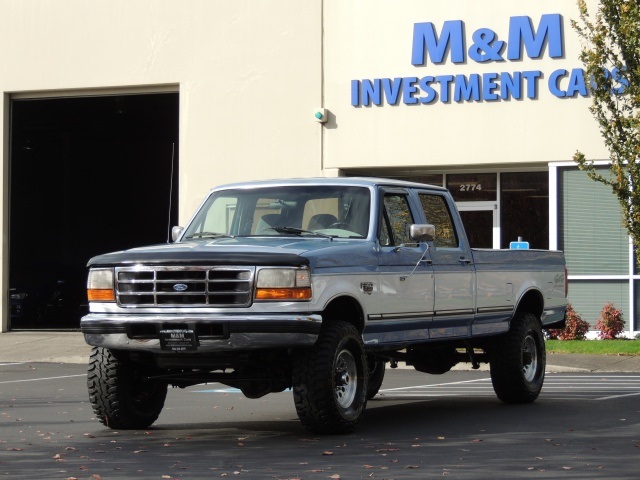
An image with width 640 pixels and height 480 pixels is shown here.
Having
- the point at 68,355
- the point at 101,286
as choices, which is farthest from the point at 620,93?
the point at 101,286

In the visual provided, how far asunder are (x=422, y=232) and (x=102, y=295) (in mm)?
2841

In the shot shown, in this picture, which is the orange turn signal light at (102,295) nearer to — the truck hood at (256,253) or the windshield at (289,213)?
the truck hood at (256,253)

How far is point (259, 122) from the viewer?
27.5 meters

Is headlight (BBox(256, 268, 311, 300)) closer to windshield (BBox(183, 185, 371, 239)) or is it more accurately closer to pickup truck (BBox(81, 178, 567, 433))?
pickup truck (BBox(81, 178, 567, 433))

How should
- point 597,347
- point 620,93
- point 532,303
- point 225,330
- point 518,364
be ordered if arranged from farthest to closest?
point 620,93 < point 597,347 < point 532,303 < point 518,364 < point 225,330

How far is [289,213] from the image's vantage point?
12.4 meters

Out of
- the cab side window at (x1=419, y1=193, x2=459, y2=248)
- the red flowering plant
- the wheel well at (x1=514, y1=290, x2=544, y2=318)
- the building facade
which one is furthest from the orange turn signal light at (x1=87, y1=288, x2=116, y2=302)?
the building facade

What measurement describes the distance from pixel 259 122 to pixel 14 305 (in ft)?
27.2

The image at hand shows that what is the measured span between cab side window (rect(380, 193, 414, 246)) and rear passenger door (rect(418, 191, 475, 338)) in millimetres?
340

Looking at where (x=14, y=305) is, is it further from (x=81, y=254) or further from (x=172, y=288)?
(x=172, y=288)

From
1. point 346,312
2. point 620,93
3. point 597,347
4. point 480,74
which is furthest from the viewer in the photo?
point 480,74

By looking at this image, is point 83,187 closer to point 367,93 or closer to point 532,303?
point 367,93

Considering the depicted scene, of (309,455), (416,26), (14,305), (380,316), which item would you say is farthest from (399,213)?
(14,305)

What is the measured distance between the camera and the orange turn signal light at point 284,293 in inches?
423
